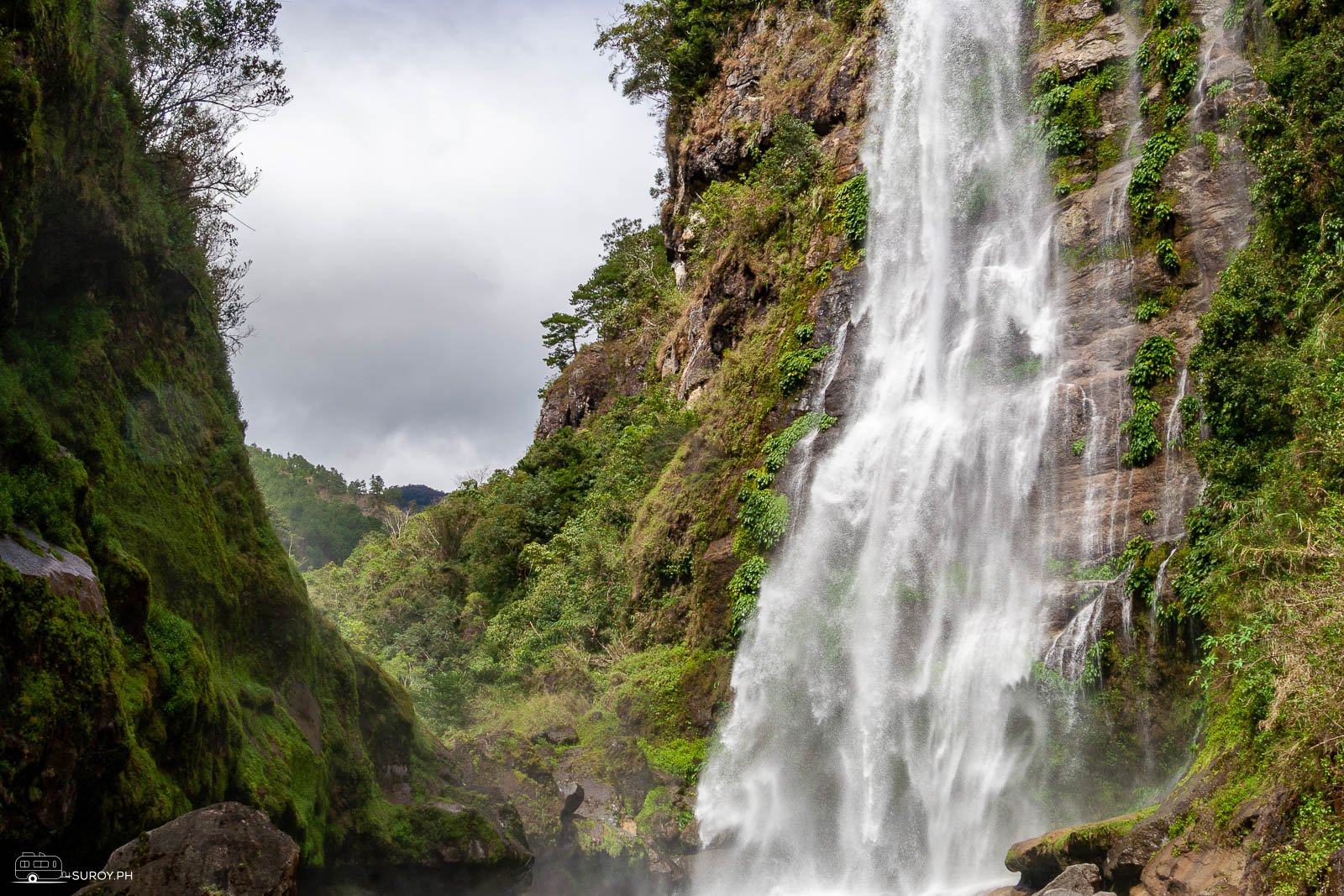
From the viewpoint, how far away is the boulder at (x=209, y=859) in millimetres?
8594

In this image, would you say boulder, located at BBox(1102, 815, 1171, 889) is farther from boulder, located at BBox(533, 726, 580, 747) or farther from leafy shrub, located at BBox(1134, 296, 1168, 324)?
boulder, located at BBox(533, 726, 580, 747)

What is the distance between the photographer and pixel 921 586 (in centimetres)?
1888

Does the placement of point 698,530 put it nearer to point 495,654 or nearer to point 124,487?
point 495,654

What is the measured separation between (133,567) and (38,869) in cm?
325

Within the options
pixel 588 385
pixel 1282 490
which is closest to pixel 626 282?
pixel 588 385

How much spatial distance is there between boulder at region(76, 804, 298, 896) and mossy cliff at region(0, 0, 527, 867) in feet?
1.37

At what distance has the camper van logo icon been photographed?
7961mm

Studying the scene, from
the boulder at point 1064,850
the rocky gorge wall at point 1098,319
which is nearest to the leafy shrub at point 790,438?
the rocky gorge wall at point 1098,319

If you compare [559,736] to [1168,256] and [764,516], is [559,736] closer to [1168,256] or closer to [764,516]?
[764,516]

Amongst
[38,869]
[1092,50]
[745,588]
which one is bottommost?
[38,869]

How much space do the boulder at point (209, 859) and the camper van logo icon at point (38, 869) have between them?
36 centimetres

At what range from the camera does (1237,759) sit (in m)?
10.6

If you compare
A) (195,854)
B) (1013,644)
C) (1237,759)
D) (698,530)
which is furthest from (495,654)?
(1237,759)

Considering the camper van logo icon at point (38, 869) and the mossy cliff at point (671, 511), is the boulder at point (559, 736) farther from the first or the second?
the camper van logo icon at point (38, 869)
